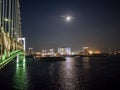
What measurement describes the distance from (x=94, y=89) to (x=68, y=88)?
345 cm

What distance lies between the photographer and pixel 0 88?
29500 millimetres

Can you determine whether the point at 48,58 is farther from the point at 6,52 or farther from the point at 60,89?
the point at 6,52

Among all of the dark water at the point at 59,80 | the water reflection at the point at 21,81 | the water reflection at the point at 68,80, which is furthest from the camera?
the water reflection at the point at 68,80

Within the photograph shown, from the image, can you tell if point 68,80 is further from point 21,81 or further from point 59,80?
point 21,81

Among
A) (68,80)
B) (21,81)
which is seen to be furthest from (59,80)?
(21,81)

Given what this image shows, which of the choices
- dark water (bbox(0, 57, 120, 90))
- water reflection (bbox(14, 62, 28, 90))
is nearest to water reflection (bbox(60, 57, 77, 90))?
dark water (bbox(0, 57, 120, 90))

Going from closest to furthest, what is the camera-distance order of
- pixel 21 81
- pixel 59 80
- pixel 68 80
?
pixel 21 81 < pixel 59 80 < pixel 68 80

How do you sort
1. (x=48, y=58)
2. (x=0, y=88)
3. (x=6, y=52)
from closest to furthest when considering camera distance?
(x=6, y=52) → (x=0, y=88) → (x=48, y=58)

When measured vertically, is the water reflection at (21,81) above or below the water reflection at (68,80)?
above

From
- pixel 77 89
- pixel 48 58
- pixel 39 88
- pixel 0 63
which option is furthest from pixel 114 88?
pixel 48 58

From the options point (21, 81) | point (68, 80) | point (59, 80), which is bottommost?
point (68, 80)

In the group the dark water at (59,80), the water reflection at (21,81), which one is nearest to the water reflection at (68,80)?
the dark water at (59,80)

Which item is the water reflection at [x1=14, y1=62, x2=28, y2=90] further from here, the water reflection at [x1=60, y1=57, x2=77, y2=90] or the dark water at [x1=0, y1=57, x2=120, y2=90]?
the water reflection at [x1=60, y1=57, x2=77, y2=90]

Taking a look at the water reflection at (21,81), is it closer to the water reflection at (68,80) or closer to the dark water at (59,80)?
the dark water at (59,80)
